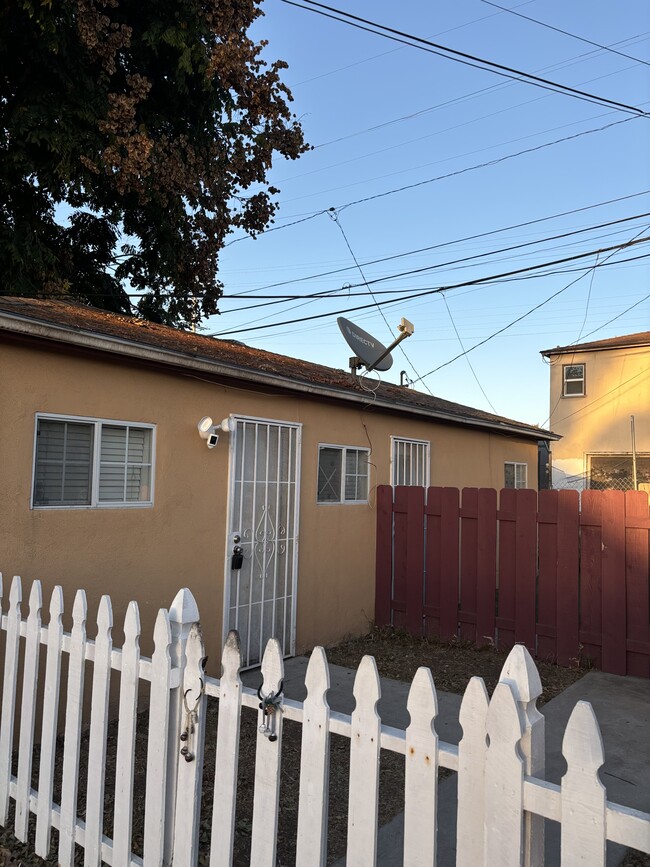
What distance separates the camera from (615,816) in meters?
1.51

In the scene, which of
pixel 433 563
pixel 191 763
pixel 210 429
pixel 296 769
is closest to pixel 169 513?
pixel 210 429

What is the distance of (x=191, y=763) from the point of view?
2.41 meters

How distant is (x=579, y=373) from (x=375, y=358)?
14198 mm

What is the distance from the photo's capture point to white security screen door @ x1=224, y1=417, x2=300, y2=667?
6.22 m

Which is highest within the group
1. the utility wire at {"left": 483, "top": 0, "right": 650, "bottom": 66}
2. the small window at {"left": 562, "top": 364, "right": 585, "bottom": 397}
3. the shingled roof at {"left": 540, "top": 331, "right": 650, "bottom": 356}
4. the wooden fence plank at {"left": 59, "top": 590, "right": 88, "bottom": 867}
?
the utility wire at {"left": 483, "top": 0, "right": 650, "bottom": 66}

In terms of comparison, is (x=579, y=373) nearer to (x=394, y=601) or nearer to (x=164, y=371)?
(x=394, y=601)

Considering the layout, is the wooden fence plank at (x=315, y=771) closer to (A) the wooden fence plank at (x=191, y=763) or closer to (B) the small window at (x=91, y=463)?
(A) the wooden fence plank at (x=191, y=763)

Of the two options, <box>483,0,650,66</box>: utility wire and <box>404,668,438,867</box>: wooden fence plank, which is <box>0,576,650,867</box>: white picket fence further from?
<box>483,0,650,66</box>: utility wire

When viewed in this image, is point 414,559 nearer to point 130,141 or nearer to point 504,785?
point 504,785

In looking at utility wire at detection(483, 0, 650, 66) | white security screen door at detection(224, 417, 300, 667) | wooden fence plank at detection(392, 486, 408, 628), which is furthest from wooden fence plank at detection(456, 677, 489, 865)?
utility wire at detection(483, 0, 650, 66)

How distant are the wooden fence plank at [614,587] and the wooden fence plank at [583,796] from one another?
541cm

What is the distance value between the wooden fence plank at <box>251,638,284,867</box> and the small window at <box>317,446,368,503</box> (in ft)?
16.9

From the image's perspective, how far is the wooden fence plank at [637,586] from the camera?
6.29m

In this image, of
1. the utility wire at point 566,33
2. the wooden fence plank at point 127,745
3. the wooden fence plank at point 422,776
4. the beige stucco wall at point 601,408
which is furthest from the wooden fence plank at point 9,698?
the beige stucco wall at point 601,408
